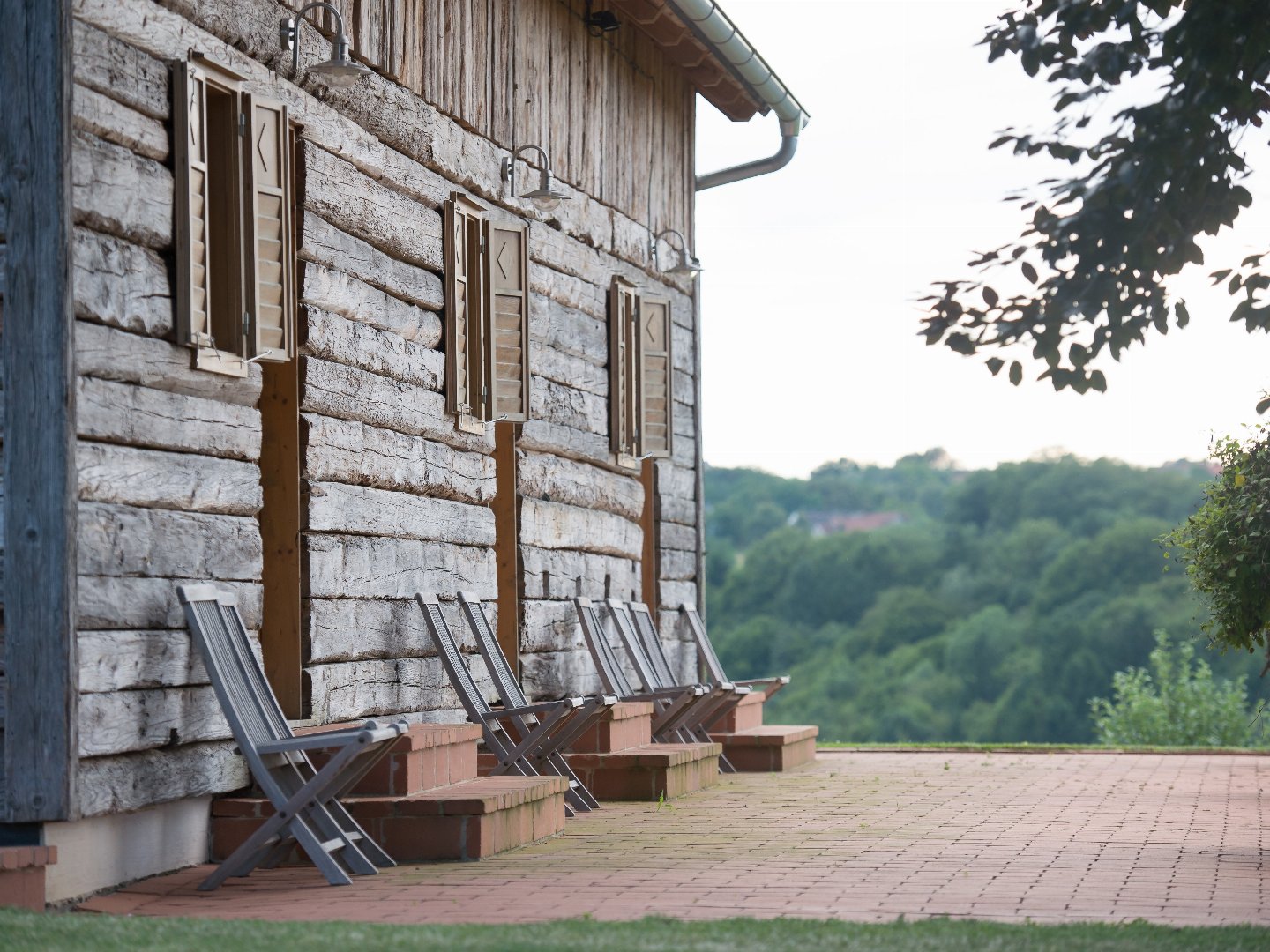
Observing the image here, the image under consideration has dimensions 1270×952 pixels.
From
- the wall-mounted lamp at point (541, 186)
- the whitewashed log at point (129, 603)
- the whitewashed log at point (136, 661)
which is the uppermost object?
the wall-mounted lamp at point (541, 186)

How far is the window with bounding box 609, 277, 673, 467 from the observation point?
36.1 ft

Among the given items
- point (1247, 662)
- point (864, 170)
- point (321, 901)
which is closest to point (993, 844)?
point (321, 901)

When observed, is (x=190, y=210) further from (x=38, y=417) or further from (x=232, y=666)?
(x=232, y=666)

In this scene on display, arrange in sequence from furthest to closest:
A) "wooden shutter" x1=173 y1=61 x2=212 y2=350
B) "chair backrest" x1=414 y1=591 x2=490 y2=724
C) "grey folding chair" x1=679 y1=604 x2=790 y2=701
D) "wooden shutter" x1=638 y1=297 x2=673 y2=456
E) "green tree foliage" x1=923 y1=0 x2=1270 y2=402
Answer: "grey folding chair" x1=679 y1=604 x2=790 y2=701, "wooden shutter" x1=638 y1=297 x2=673 y2=456, "chair backrest" x1=414 y1=591 x2=490 y2=724, "wooden shutter" x1=173 y1=61 x2=212 y2=350, "green tree foliage" x1=923 y1=0 x2=1270 y2=402

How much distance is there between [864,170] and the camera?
1226 inches

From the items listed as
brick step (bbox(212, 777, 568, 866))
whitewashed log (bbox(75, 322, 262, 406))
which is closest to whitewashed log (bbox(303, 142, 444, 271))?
whitewashed log (bbox(75, 322, 262, 406))

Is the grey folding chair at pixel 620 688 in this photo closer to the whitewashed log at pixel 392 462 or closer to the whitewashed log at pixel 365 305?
the whitewashed log at pixel 392 462

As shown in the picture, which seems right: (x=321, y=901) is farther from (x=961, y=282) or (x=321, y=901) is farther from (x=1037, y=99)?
(x=1037, y=99)

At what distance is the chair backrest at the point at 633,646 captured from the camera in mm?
10008

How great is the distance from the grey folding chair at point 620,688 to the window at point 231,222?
3.31 m

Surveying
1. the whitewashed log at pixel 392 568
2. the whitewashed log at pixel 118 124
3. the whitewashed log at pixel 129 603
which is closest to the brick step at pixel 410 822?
the whitewashed log at pixel 129 603

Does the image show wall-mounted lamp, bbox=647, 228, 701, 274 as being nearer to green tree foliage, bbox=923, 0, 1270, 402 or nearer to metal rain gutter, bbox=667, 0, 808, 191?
metal rain gutter, bbox=667, 0, 808, 191

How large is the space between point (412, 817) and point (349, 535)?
144cm

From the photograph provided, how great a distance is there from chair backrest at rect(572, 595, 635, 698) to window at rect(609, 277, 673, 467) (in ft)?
4.99
